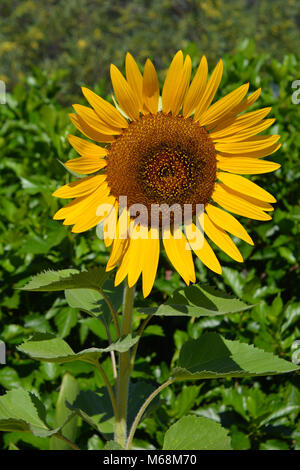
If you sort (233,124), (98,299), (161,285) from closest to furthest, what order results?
(233,124), (98,299), (161,285)

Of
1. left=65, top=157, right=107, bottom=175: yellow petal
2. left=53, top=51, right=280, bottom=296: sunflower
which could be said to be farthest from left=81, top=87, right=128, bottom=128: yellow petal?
left=65, top=157, right=107, bottom=175: yellow petal

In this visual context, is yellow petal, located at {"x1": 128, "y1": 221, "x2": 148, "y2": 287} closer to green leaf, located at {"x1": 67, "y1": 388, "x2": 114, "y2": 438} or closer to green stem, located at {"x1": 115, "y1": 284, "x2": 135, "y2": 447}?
green stem, located at {"x1": 115, "y1": 284, "x2": 135, "y2": 447}

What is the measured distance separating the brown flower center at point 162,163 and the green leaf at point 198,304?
0.25m

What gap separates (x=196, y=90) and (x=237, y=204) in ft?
1.10

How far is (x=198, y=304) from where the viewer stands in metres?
1.33

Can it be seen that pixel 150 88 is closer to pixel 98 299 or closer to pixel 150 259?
pixel 150 259

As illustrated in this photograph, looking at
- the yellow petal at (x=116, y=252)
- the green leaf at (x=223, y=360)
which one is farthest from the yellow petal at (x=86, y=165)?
the green leaf at (x=223, y=360)

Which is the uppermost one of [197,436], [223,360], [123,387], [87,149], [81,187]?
[87,149]

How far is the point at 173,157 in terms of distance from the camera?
4.44 feet

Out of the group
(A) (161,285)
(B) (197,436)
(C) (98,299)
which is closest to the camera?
(B) (197,436)

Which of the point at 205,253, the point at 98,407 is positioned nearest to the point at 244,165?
the point at 205,253

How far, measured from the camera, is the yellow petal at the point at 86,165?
128 cm
